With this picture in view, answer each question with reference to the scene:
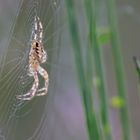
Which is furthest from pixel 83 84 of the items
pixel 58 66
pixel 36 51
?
pixel 58 66

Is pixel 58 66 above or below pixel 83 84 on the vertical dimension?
above

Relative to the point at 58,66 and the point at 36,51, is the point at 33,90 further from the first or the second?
the point at 58,66

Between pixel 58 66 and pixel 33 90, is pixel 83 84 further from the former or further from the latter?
pixel 58 66

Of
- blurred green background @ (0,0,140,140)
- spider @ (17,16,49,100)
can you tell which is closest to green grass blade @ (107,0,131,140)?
blurred green background @ (0,0,140,140)

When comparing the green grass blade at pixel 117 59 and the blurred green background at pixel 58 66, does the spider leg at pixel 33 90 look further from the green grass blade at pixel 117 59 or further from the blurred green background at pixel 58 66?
the green grass blade at pixel 117 59

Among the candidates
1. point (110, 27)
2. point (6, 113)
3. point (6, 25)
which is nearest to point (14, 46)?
point (6, 25)

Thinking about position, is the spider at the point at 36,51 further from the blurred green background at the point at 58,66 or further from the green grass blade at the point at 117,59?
the green grass blade at the point at 117,59

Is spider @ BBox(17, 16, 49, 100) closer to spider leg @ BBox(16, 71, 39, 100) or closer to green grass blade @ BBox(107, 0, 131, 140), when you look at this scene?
spider leg @ BBox(16, 71, 39, 100)

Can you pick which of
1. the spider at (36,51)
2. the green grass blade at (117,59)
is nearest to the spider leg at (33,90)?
the spider at (36,51)

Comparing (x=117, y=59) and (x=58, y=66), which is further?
(x=58, y=66)

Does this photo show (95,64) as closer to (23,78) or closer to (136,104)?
(23,78)

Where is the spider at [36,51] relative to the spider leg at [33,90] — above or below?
above
